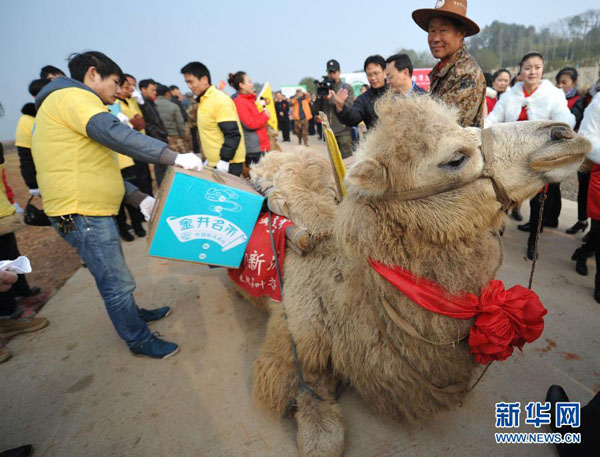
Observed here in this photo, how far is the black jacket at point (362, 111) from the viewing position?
12.2 ft

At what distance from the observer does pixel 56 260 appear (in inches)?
207

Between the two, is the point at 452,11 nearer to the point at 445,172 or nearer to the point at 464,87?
the point at 464,87

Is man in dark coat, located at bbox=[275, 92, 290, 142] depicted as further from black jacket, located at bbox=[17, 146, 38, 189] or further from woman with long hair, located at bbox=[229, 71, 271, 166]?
black jacket, located at bbox=[17, 146, 38, 189]

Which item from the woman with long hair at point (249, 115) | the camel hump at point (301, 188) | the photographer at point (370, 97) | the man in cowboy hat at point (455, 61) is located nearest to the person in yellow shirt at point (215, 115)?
the woman with long hair at point (249, 115)

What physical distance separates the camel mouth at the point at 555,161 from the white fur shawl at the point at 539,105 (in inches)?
101

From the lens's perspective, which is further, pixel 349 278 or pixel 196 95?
pixel 196 95

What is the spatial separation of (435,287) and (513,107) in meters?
3.77

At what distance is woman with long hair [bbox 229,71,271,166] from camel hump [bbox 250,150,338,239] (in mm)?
2289

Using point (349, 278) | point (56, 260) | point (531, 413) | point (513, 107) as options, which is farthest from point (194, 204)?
point (56, 260)

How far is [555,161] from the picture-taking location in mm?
1316

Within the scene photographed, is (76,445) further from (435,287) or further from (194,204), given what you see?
(435,287)

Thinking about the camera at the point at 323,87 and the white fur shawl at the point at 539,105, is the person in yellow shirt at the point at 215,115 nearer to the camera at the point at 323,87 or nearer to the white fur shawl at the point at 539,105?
the camera at the point at 323,87

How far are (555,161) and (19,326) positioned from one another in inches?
186

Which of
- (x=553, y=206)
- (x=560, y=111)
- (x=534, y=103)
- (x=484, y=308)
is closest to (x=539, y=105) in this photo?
(x=534, y=103)
